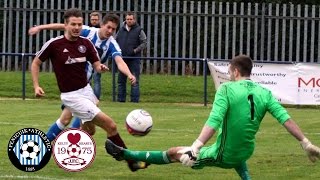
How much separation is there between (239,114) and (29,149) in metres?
3.16

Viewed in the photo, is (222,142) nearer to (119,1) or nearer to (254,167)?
(254,167)

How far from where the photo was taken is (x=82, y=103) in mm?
12227

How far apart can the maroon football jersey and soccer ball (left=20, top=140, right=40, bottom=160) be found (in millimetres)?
942

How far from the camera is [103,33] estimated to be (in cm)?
1372

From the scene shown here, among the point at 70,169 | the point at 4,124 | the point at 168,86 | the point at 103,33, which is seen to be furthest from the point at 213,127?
the point at 168,86

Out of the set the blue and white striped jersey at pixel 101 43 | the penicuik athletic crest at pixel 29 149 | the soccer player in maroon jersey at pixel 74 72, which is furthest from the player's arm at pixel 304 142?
the blue and white striped jersey at pixel 101 43

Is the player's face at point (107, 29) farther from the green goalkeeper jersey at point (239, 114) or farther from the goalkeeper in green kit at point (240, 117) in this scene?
the green goalkeeper jersey at point (239, 114)

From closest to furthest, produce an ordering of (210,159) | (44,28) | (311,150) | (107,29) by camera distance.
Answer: (311,150)
(210,159)
(44,28)
(107,29)

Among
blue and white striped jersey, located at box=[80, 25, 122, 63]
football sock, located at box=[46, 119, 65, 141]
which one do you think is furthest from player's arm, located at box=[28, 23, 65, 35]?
football sock, located at box=[46, 119, 65, 141]

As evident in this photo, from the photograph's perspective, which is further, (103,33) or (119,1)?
(119,1)

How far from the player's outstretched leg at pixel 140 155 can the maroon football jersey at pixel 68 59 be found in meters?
1.00

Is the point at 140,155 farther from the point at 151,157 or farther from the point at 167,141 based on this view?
the point at 167,141

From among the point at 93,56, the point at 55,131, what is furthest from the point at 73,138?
the point at 55,131

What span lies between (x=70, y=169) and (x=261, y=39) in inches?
695
